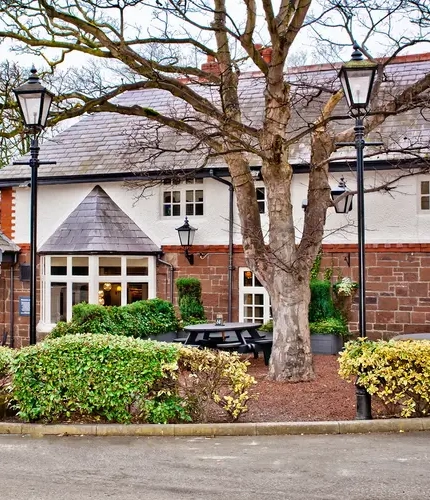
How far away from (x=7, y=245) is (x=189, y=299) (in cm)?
531

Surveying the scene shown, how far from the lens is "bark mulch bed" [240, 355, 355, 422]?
861 centimetres

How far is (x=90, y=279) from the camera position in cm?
1716

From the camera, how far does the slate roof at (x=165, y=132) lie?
1653 cm

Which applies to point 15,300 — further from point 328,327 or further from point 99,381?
point 99,381

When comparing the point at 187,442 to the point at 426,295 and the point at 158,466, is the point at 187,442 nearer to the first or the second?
the point at 158,466

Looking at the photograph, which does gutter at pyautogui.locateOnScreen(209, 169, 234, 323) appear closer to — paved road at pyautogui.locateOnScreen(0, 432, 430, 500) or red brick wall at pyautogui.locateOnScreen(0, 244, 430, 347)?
red brick wall at pyautogui.locateOnScreen(0, 244, 430, 347)

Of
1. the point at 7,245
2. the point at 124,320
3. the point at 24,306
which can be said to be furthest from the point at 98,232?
the point at 124,320

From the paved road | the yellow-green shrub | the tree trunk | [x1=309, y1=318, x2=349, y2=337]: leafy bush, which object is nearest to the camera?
the paved road

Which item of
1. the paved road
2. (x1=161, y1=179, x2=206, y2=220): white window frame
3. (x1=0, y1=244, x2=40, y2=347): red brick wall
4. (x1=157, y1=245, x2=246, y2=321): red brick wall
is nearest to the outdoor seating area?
(x1=157, y1=245, x2=246, y2=321): red brick wall

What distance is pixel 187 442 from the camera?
7547 mm

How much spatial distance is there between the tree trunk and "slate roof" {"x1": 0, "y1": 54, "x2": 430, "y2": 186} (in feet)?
18.9

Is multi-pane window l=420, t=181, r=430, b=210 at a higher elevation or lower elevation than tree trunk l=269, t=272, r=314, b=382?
higher

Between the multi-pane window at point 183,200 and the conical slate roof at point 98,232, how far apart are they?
98 centimetres

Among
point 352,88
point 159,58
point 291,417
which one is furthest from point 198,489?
point 159,58
